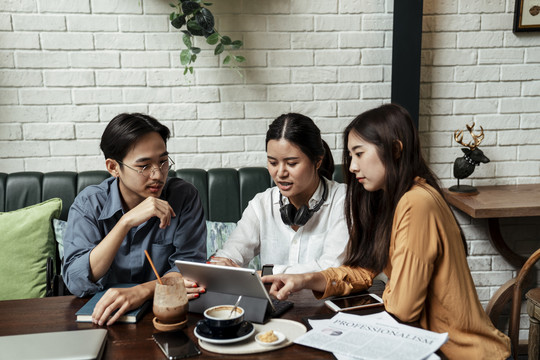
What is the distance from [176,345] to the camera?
105 centimetres

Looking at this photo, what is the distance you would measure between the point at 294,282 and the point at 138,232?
614mm

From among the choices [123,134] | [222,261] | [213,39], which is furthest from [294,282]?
[213,39]

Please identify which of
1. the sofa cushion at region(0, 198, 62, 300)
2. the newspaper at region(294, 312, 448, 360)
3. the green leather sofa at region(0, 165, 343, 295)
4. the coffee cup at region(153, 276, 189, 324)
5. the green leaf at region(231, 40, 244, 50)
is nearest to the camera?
the newspaper at region(294, 312, 448, 360)

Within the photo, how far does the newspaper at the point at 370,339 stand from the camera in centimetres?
98

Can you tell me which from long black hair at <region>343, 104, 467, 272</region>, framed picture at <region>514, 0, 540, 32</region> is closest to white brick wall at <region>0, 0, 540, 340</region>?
framed picture at <region>514, 0, 540, 32</region>

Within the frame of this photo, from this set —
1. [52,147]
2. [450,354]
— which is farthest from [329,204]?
[52,147]

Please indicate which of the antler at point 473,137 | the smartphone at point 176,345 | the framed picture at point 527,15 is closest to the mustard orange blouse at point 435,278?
the smartphone at point 176,345

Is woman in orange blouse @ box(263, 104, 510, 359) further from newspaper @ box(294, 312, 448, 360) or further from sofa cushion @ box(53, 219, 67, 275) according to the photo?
sofa cushion @ box(53, 219, 67, 275)

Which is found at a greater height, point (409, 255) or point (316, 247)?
point (409, 255)

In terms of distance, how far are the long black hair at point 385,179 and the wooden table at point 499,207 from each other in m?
0.88

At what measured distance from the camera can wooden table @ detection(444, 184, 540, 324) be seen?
2180mm

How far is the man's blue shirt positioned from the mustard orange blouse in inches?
21.1

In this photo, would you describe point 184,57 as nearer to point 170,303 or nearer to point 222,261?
point 222,261

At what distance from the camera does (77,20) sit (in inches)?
94.5
